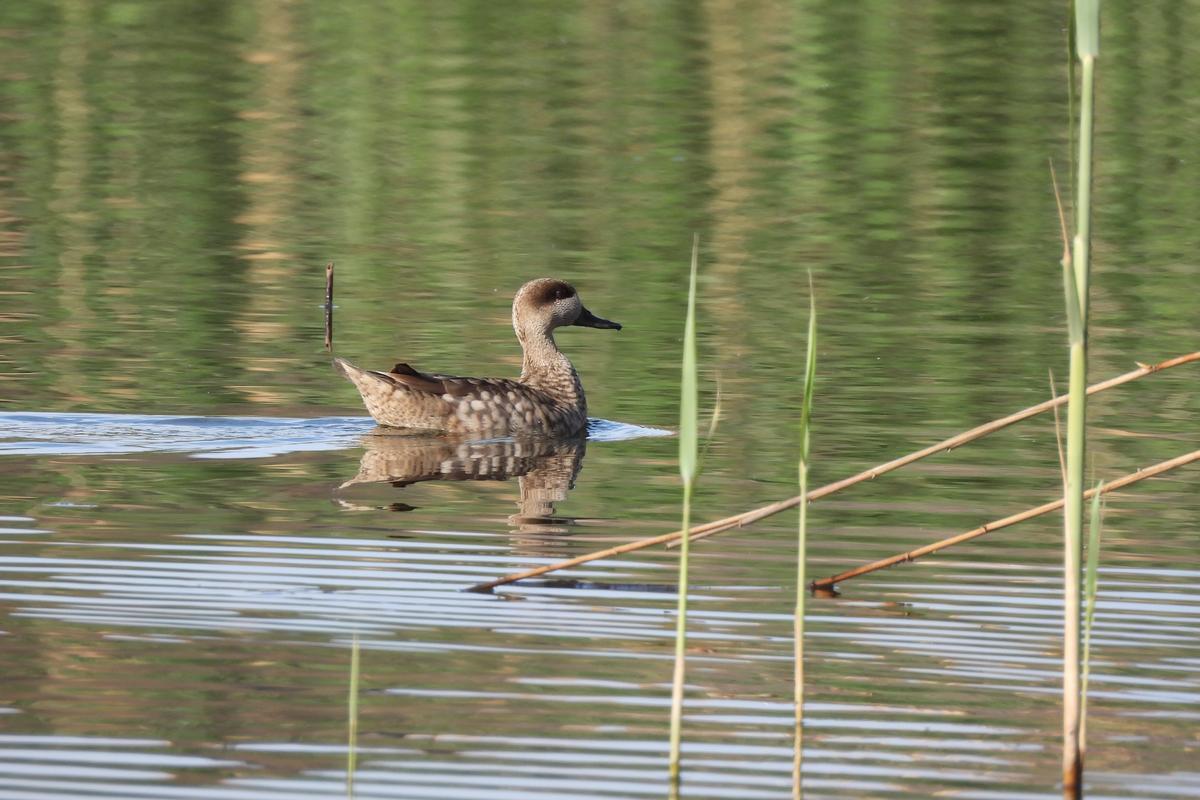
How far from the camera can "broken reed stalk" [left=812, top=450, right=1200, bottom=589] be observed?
691cm

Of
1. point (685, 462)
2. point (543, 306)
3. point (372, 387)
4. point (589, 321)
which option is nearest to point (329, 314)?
point (543, 306)

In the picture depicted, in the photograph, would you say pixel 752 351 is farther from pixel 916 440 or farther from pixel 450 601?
pixel 450 601

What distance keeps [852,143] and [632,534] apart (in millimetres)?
15730

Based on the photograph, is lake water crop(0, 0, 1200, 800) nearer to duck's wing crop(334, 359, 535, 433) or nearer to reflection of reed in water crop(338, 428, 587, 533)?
reflection of reed in water crop(338, 428, 587, 533)

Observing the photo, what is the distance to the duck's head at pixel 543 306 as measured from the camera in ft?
45.5

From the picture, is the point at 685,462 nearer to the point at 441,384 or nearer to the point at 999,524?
the point at 999,524

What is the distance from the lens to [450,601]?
26.3ft

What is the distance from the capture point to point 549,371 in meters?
13.6

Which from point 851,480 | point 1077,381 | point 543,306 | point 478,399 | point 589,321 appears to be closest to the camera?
point 1077,381

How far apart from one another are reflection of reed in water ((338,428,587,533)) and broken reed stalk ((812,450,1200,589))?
1.91 m

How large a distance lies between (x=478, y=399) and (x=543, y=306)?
1.44m

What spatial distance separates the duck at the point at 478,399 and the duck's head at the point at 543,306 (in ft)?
0.79

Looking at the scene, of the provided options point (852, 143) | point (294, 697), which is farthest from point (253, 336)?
point (852, 143)

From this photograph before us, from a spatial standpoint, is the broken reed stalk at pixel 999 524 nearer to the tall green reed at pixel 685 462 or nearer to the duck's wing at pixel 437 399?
the tall green reed at pixel 685 462
